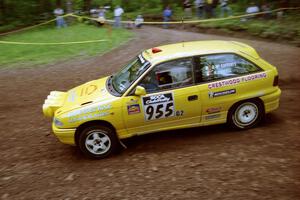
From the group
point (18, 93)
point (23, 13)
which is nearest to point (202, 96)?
point (18, 93)

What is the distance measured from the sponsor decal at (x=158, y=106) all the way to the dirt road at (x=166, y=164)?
0.65 metres

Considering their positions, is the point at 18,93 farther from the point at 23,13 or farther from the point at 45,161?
the point at 23,13

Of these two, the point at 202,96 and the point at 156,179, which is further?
the point at 202,96

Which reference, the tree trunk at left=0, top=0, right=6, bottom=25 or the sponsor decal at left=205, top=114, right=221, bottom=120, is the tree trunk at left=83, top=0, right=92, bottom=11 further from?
the sponsor decal at left=205, top=114, right=221, bottom=120

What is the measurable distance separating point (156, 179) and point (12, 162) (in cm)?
286

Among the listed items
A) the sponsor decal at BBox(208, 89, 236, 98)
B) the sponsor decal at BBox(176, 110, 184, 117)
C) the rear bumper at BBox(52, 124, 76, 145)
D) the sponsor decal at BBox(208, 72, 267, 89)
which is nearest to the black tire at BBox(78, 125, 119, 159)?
the rear bumper at BBox(52, 124, 76, 145)

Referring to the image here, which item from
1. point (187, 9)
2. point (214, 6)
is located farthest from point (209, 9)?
point (187, 9)

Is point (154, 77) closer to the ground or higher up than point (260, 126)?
higher up

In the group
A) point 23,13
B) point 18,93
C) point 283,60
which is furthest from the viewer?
point 23,13

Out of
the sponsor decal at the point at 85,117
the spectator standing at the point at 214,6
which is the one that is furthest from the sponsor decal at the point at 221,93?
the spectator standing at the point at 214,6

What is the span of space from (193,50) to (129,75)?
129cm

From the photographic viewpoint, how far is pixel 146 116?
6512 mm

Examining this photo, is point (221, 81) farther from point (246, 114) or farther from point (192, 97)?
point (246, 114)

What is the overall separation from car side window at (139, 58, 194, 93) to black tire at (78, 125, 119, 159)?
3.49 ft
